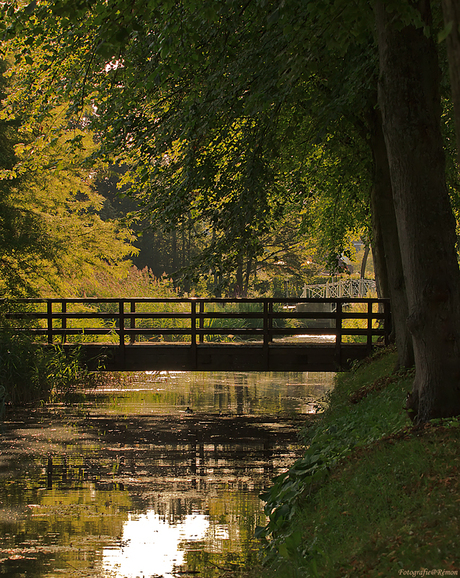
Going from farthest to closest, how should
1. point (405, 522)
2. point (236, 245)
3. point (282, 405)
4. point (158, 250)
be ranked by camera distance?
1. point (158, 250)
2. point (282, 405)
3. point (236, 245)
4. point (405, 522)

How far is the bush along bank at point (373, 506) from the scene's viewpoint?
4164 mm

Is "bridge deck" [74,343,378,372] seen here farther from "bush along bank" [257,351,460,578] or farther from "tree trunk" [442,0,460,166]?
"tree trunk" [442,0,460,166]

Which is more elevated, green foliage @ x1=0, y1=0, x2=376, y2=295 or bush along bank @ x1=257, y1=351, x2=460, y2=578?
green foliage @ x1=0, y1=0, x2=376, y2=295

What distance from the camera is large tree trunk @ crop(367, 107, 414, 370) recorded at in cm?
1129

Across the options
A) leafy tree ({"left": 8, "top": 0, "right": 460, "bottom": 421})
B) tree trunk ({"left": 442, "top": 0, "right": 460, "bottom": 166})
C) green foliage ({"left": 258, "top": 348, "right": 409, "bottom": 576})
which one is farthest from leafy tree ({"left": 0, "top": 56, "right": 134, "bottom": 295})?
tree trunk ({"left": 442, "top": 0, "right": 460, "bottom": 166})

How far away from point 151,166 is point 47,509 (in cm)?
668

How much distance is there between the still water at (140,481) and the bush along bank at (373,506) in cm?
66

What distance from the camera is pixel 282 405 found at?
1538 centimetres

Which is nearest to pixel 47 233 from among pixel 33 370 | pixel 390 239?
pixel 33 370

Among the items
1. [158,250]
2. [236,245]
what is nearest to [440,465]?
[236,245]

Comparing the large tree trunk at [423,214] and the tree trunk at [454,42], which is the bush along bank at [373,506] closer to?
the large tree trunk at [423,214]

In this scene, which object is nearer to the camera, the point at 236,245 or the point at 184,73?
the point at 236,245

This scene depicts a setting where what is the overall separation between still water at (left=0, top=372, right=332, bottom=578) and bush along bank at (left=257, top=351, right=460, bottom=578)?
26.2 inches

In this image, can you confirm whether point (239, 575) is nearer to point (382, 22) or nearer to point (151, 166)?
point (382, 22)
